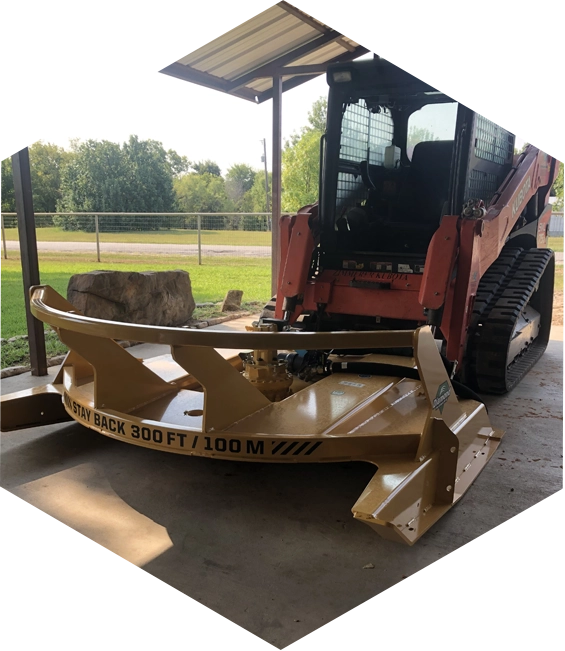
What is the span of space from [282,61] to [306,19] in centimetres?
101

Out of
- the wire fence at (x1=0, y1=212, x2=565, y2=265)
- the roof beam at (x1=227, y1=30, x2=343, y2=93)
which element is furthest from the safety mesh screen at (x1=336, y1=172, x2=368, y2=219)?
the wire fence at (x1=0, y1=212, x2=565, y2=265)

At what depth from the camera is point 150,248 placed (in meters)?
15.7

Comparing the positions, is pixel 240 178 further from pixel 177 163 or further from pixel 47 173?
pixel 47 173

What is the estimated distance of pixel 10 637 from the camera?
217 cm

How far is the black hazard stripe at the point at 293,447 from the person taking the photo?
2.83 meters

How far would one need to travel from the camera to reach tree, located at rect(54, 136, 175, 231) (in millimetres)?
20516

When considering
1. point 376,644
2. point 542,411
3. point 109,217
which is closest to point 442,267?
point 542,411

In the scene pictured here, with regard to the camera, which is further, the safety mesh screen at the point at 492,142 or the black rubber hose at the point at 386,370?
the safety mesh screen at the point at 492,142

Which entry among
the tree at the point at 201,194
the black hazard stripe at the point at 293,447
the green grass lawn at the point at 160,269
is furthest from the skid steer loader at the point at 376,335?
the tree at the point at 201,194

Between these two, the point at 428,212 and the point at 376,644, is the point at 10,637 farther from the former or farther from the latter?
the point at 428,212

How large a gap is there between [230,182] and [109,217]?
32.3 metres

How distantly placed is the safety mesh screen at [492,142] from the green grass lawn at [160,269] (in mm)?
5899

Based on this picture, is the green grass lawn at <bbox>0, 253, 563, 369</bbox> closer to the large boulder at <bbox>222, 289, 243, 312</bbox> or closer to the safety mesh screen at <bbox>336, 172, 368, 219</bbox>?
the large boulder at <bbox>222, 289, 243, 312</bbox>

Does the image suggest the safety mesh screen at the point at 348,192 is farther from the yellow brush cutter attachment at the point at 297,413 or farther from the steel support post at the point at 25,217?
the steel support post at the point at 25,217
